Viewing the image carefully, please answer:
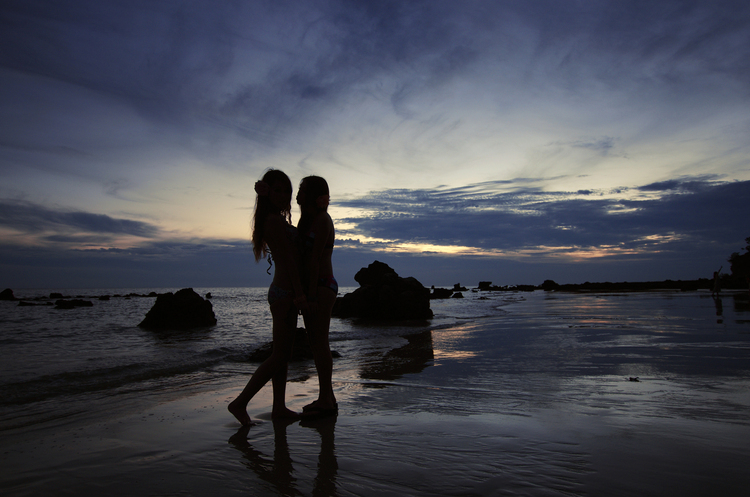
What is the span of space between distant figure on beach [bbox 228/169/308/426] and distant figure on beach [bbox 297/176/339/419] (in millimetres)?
103

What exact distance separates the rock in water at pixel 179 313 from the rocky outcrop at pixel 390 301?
742cm

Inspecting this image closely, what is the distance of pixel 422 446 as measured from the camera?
100 inches

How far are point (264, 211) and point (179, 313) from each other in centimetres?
1429

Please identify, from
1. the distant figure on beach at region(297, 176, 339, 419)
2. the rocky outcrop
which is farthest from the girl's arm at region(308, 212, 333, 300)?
the rocky outcrop

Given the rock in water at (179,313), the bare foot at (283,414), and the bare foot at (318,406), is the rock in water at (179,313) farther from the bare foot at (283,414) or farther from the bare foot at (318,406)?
the bare foot at (318,406)

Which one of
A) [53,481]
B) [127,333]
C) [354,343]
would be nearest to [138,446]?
[53,481]

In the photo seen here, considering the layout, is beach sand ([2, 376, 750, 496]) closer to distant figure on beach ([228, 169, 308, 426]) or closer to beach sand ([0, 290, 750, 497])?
beach sand ([0, 290, 750, 497])

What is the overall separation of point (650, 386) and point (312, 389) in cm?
374

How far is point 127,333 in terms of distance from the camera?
13125mm

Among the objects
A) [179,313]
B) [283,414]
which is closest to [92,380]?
[283,414]

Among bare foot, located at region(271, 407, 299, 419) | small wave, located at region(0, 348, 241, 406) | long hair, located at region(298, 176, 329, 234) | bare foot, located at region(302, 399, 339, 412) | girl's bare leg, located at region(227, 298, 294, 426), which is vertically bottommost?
small wave, located at region(0, 348, 241, 406)

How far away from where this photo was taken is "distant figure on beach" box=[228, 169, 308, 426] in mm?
3398

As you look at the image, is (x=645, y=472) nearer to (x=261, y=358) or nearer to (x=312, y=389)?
(x=312, y=389)

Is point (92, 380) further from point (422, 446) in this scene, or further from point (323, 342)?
point (422, 446)
